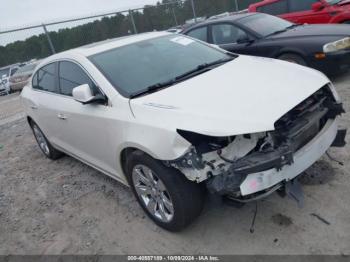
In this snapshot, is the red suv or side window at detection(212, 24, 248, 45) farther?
the red suv

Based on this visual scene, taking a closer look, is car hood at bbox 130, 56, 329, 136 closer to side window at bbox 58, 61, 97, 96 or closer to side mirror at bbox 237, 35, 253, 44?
side window at bbox 58, 61, 97, 96

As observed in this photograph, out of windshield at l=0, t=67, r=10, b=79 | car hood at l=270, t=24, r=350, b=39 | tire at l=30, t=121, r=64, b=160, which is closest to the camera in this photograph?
tire at l=30, t=121, r=64, b=160

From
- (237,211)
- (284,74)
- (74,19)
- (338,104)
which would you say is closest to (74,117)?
(237,211)

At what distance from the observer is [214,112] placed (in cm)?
257

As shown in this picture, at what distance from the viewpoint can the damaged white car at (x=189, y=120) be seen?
2500 millimetres

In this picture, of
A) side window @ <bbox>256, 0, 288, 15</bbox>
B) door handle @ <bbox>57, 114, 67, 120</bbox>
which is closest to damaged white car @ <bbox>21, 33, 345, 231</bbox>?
door handle @ <bbox>57, 114, 67, 120</bbox>

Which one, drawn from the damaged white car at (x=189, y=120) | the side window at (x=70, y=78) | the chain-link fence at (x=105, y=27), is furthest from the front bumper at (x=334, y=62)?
the chain-link fence at (x=105, y=27)

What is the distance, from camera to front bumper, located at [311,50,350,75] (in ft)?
18.4

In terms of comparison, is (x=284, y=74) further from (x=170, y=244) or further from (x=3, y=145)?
(x=3, y=145)

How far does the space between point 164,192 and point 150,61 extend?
148 centimetres

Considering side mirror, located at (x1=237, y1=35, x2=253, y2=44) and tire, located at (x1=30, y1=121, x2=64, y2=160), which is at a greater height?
side mirror, located at (x1=237, y1=35, x2=253, y2=44)

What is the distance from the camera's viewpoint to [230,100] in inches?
107

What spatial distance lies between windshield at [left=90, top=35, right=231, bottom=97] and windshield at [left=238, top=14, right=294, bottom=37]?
2952 millimetres

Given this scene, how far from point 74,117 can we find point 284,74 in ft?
7.41
